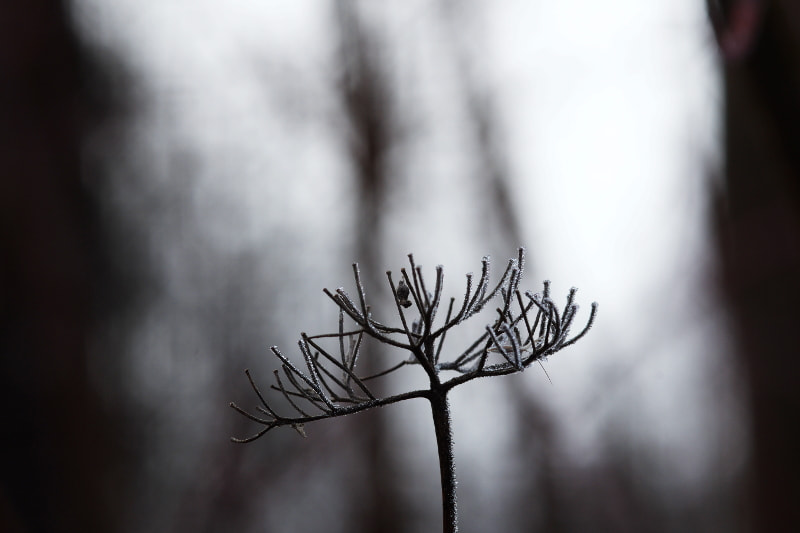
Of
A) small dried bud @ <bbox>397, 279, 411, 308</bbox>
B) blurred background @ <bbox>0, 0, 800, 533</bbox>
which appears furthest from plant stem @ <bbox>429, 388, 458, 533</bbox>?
blurred background @ <bbox>0, 0, 800, 533</bbox>

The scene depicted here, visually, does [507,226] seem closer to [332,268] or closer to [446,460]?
[332,268]

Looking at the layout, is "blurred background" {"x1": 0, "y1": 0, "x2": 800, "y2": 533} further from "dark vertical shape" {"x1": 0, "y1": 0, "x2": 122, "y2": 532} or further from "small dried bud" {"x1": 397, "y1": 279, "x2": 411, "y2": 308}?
"small dried bud" {"x1": 397, "y1": 279, "x2": 411, "y2": 308}

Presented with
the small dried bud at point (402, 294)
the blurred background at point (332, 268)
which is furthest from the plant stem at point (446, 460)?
the blurred background at point (332, 268)

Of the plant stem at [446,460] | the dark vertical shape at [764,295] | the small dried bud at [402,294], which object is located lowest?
the plant stem at [446,460]

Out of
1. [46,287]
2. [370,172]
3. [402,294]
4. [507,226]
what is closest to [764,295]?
[507,226]

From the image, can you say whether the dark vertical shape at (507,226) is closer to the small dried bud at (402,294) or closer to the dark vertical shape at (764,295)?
the dark vertical shape at (764,295)

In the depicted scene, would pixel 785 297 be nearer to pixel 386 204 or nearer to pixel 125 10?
pixel 386 204
